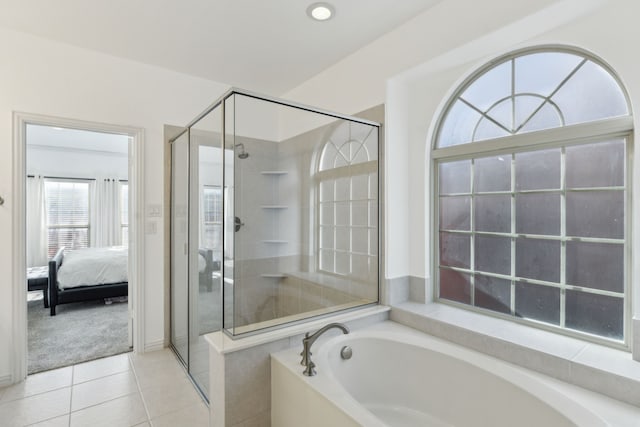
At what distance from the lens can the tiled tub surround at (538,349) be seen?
135cm

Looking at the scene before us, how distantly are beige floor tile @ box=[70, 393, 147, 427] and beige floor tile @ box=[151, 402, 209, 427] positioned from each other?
0.37ft

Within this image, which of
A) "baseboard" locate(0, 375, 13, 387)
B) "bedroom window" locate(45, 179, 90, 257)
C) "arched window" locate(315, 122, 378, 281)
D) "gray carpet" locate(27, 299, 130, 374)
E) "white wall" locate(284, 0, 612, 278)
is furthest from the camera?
"bedroom window" locate(45, 179, 90, 257)

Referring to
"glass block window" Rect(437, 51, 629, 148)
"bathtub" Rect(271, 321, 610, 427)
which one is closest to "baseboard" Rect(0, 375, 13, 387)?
"bathtub" Rect(271, 321, 610, 427)

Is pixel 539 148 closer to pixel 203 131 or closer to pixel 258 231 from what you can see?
pixel 258 231

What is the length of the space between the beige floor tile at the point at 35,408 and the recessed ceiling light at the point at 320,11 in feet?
9.78

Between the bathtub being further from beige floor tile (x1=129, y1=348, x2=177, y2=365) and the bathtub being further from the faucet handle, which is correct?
beige floor tile (x1=129, y1=348, x2=177, y2=365)

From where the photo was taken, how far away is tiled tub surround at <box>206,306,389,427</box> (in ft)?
5.22

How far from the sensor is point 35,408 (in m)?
1.99

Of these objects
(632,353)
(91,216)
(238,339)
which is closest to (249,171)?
(238,339)

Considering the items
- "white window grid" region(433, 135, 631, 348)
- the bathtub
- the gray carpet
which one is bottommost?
the gray carpet

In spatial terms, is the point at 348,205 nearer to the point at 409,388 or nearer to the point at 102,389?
the point at 409,388

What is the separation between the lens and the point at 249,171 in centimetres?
200

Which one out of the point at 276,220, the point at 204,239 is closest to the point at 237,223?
the point at 276,220

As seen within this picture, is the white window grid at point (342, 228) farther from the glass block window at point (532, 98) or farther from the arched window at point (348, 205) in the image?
the glass block window at point (532, 98)
